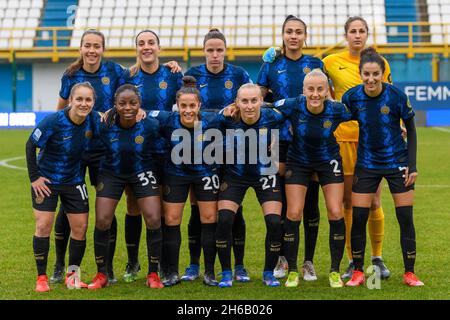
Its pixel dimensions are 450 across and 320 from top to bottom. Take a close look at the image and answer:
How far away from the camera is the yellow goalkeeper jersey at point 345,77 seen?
680cm

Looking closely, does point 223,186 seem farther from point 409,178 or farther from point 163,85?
point 409,178

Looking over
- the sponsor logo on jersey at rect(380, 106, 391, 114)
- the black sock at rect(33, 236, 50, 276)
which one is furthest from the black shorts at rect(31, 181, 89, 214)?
the sponsor logo on jersey at rect(380, 106, 391, 114)

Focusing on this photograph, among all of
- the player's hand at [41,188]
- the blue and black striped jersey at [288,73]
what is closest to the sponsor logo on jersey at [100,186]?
the player's hand at [41,188]

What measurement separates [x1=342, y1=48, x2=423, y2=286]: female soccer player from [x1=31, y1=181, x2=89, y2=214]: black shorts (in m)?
1.92

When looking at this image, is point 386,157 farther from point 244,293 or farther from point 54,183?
point 54,183

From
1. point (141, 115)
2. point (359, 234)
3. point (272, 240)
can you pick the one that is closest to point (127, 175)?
point (141, 115)

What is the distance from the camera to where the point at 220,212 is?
641cm

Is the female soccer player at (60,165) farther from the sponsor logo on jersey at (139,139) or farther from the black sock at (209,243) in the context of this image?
the black sock at (209,243)

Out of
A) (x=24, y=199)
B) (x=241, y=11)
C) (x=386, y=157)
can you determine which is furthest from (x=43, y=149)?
(x=241, y=11)

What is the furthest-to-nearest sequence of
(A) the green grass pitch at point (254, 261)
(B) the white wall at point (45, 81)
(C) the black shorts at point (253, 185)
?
(B) the white wall at point (45, 81) < (C) the black shorts at point (253, 185) < (A) the green grass pitch at point (254, 261)

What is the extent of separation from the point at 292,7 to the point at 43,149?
25708 millimetres

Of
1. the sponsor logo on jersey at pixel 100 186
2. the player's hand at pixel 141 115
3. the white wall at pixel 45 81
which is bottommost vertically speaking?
the sponsor logo on jersey at pixel 100 186

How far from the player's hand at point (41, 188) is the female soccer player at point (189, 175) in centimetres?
85

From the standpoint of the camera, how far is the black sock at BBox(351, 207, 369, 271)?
638 centimetres
